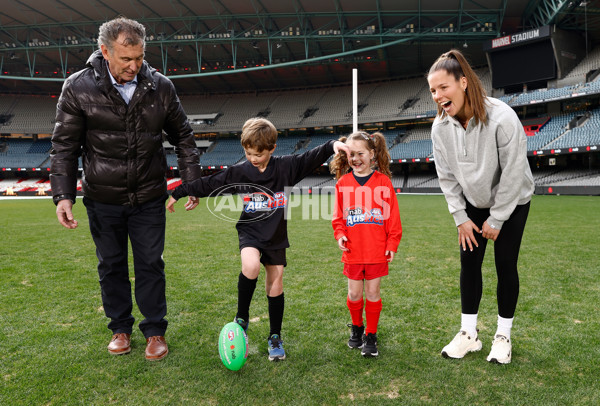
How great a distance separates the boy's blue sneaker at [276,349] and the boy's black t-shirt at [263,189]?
2.16ft

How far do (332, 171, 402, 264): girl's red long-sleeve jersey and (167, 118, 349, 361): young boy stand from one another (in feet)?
1.14

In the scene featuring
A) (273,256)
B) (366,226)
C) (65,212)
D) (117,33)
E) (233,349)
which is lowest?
(233,349)

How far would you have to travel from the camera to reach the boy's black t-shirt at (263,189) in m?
2.87

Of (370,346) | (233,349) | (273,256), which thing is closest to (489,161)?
(370,346)

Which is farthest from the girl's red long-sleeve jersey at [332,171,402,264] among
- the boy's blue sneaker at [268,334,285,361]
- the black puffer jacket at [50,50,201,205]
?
the black puffer jacket at [50,50,201,205]

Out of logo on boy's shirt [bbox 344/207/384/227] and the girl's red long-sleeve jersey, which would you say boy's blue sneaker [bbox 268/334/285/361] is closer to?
the girl's red long-sleeve jersey

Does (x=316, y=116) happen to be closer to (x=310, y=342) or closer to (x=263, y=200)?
(x=263, y=200)

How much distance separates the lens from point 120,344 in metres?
2.88

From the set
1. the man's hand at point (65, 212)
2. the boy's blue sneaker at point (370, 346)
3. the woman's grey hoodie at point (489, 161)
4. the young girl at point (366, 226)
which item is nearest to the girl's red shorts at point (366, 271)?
the young girl at point (366, 226)

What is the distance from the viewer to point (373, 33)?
27875 mm

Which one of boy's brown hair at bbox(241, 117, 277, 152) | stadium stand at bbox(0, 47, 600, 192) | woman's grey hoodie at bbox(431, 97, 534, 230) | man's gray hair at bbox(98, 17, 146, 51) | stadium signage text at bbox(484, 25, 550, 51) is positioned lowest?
woman's grey hoodie at bbox(431, 97, 534, 230)

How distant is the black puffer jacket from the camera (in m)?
2.69

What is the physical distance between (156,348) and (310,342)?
1145 millimetres

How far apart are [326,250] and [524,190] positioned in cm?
459
